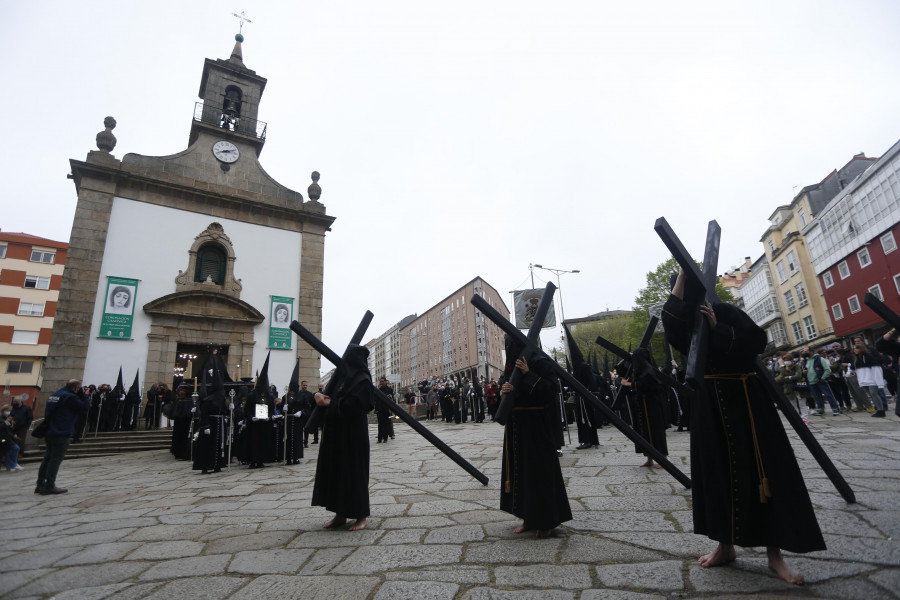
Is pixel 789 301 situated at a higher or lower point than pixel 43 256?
lower

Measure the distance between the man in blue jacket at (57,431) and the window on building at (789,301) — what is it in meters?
46.5

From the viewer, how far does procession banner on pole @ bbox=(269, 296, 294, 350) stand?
1783 cm

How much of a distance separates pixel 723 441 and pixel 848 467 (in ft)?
13.3

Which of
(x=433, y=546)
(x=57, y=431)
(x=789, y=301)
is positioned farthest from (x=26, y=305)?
(x=789, y=301)

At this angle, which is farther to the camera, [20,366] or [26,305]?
[26,305]

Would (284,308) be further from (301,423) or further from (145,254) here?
(301,423)

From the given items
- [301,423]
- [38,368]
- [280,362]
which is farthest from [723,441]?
[38,368]

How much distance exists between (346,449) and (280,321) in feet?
50.0

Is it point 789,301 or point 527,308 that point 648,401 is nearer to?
point 527,308

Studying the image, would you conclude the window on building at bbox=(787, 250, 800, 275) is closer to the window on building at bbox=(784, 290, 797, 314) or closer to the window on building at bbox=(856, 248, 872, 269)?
the window on building at bbox=(784, 290, 797, 314)

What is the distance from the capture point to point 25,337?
33.3m

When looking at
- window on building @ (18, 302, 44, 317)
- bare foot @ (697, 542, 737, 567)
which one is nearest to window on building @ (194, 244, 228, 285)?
bare foot @ (697, 542, 737, 567)

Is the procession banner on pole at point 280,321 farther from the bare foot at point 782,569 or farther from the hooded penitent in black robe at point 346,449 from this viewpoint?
the bare foot at point 782,569

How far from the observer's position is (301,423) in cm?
1059
